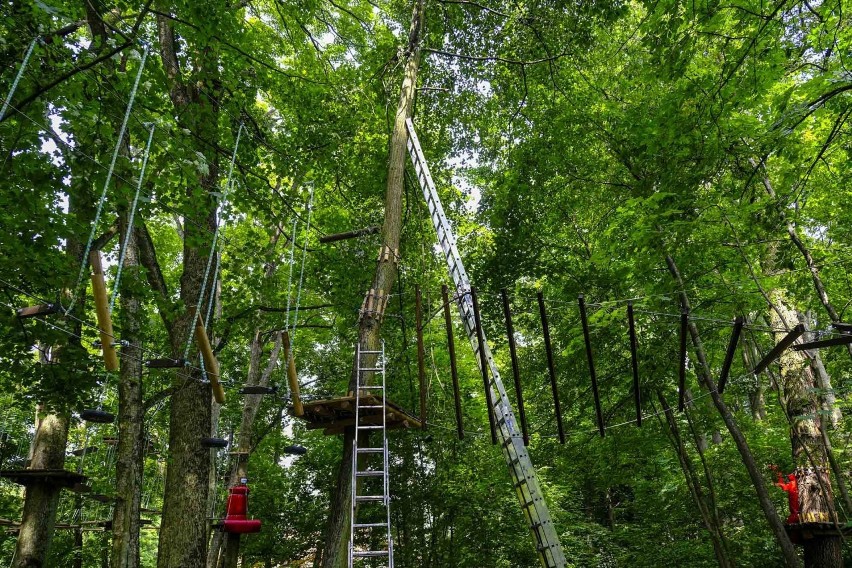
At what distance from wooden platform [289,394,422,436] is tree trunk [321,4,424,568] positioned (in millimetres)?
223

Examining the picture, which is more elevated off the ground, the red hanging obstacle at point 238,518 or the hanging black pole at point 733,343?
the hanging black pole at point 733,343

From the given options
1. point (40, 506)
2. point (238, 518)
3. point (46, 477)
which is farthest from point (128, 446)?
point (40, 506)

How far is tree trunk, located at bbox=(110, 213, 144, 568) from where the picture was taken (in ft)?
18.9

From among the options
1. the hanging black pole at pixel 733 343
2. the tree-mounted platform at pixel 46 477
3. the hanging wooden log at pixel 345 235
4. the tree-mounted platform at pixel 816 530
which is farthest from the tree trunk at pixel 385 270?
the tree-mounted platform at pixel 816 530

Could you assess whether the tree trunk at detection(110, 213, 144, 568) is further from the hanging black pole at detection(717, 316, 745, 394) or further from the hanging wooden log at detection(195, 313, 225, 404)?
the hanging black pole at detection(717, 316, 745, 394)

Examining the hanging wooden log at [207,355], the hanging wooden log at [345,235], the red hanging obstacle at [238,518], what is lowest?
the red hanging obstacle at [238,518]

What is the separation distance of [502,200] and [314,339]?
689 cm

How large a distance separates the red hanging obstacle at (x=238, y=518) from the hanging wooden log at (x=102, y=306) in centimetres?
443

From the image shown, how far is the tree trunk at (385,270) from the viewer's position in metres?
5.80

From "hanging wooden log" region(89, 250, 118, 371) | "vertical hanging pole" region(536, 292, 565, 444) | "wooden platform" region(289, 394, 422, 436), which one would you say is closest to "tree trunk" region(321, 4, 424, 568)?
"wooden platform" region(289, 394, 422, 436)

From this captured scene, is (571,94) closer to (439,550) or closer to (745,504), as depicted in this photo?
(745,504)

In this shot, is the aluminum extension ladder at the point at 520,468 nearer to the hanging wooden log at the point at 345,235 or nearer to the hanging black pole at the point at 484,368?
the hanging black pole at the point at 484,368

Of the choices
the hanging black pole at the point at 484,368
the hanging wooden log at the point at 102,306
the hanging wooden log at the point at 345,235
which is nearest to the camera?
the hanging wooden log at the point at 102,306

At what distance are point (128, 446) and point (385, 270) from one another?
144 inches
